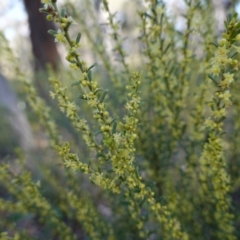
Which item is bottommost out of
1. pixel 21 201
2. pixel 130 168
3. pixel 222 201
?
pixel 21 201

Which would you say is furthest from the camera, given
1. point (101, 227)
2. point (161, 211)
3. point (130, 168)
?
point (101, 227)

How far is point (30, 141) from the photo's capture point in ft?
16.2

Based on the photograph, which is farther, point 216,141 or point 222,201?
point 222,201

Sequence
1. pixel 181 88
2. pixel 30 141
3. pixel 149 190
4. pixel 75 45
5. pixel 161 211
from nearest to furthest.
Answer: pixel 75 45, pixel 149 190, pixel 161 211, pixel 181 88, pixel 30 141

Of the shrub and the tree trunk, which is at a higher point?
the tree trunk

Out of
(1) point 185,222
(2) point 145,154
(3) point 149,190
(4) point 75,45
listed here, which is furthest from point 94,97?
(1) point 185,222

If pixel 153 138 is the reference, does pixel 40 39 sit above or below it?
above

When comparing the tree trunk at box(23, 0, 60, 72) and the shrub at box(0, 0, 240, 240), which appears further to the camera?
the tree trunk at box(23, 0, 60, 72)

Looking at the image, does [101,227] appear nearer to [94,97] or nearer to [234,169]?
[234,169]

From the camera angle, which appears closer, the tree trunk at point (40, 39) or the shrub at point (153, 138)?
the shrub at point (153, 138)

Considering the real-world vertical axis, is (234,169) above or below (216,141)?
above

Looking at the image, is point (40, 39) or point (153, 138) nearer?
point (153, 138)

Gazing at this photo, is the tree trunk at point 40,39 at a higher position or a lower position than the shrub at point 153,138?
higher

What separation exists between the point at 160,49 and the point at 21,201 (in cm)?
132
